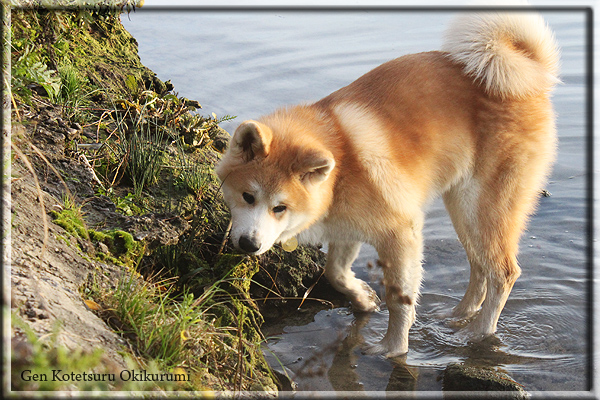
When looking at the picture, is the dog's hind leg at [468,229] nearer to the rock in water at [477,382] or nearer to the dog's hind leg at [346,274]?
the dog's hind leg at [346,274]

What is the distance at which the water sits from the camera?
3.74m

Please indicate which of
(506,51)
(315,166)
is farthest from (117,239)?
(506,51)

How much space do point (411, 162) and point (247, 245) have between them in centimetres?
142

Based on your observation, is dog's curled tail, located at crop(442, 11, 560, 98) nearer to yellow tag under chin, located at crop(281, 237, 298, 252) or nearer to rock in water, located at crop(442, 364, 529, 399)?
yellow tag under chin, located at crop(281, 237, 298, 252)

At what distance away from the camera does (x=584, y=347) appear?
160 inches

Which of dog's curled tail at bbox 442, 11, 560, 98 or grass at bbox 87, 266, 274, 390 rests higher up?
dog's curled tail at bbox 442, 11, 560, 98

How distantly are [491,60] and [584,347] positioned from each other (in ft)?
7.73

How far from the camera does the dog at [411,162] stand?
351 cm

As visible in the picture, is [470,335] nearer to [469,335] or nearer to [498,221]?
[469,335]

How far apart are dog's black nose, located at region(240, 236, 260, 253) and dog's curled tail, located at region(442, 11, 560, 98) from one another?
2209 millimetres

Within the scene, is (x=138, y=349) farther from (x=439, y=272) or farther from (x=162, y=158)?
(x=439, y=272)

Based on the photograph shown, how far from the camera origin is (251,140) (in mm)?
3492

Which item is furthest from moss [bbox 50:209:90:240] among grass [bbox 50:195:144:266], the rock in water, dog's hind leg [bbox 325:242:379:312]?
the rock in water

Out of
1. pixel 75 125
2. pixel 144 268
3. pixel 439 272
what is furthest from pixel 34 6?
pixel 439 272
